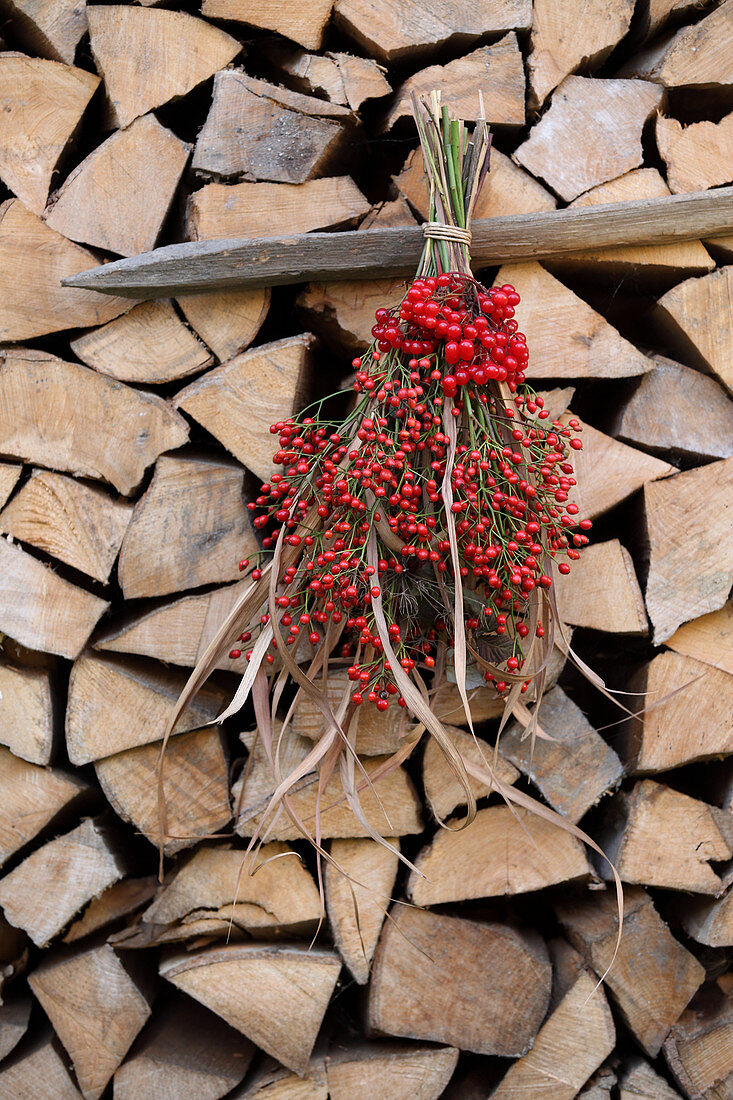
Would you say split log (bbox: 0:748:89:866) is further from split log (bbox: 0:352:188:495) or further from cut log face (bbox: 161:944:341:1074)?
split log (bbox: 0:352:188:495)

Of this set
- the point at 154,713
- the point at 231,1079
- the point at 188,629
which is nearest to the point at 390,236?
the point at 188,629

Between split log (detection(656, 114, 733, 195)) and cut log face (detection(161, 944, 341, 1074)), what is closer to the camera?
cut log face (detection(161, 944, 341, 1074))

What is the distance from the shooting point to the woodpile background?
42.8 inches

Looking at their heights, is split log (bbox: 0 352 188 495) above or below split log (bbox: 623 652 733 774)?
above

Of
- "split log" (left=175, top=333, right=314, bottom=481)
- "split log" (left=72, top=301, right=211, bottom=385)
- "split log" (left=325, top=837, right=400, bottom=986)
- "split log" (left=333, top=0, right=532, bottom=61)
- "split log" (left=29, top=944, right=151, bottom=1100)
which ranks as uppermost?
"split log" (left=333, top=0, right=532, bottom=61)

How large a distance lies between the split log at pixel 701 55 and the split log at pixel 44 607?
3.64 ft

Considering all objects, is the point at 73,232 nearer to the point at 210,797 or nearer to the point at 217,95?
the point at 217,95

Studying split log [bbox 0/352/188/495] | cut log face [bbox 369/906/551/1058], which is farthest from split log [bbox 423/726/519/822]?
split log [bbox 0/352/188/495]

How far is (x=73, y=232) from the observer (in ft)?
3.61

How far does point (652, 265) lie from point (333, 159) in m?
0.48

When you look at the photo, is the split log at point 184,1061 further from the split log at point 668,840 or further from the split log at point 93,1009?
the split log at point 668,840

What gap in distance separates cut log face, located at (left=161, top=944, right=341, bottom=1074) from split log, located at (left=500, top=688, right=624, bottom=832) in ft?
1.19

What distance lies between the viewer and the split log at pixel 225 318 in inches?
43.8

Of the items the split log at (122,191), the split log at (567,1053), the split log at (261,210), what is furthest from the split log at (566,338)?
the split log at (567,1053)
